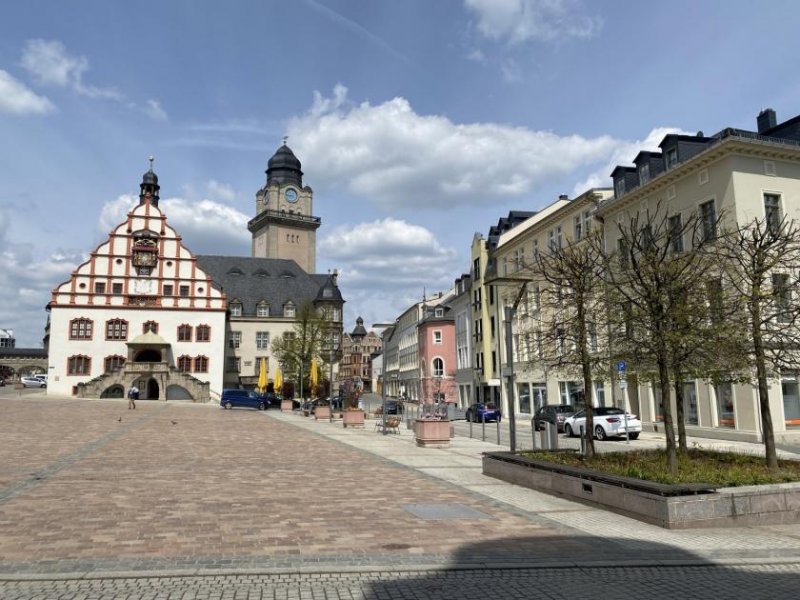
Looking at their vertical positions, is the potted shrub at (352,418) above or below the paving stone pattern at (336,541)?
above

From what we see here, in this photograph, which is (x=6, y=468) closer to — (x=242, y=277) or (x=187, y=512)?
(x=187, y=512)

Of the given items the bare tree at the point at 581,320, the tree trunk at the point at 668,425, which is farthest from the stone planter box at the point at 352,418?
the tree trunk at the point at 668,425

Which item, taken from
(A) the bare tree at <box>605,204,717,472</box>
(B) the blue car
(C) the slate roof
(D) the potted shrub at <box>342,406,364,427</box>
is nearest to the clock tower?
(C) the slate roof

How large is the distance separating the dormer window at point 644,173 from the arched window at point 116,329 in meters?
51.1

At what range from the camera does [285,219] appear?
10088 cm

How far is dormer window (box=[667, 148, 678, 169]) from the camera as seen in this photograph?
28609 mm

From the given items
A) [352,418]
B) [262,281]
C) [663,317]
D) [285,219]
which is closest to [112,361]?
[262,281]

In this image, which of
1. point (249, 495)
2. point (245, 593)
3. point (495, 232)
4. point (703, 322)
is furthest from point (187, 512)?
point (495, 232)

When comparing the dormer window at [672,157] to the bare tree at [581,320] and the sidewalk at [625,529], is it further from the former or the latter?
the sidewalk at [625,529]

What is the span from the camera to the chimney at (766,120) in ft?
102

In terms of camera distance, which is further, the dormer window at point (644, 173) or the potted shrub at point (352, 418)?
the potted shrub at point (352, 418)

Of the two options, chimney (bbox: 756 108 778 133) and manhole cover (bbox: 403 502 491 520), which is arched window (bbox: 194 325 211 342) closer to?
chimney (bbox: 756 108 778 133)

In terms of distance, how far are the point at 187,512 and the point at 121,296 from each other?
196 ft

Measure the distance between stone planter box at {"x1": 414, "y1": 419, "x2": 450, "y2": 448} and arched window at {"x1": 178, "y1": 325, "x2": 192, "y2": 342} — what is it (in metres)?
48.2
